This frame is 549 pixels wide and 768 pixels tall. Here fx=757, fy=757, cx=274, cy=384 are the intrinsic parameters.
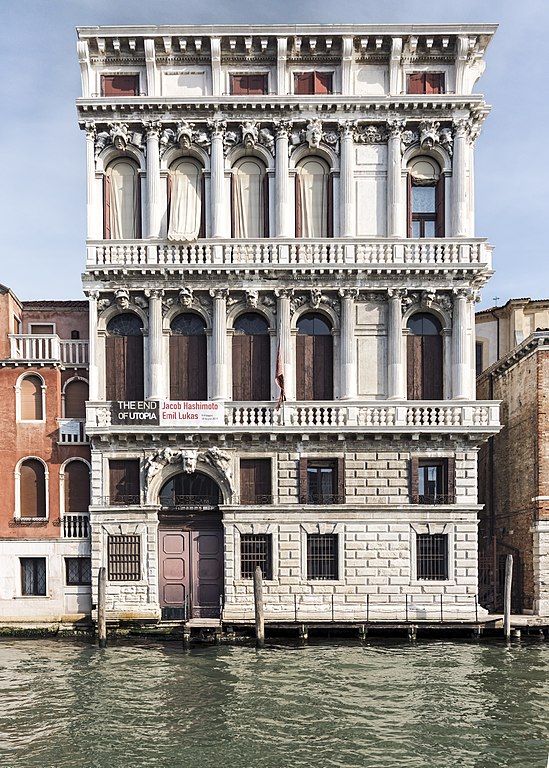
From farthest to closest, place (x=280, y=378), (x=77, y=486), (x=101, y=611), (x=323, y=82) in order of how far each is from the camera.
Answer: (x=323, y=82)
(x=77, y=486)
(x=280, y=378)
(x=101, y=611)

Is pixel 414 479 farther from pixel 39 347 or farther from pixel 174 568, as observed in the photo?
pixel 39 347

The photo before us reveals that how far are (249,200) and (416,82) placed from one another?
615cm

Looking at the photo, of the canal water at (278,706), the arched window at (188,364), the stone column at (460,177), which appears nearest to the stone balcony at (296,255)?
the stone column at (460,177)

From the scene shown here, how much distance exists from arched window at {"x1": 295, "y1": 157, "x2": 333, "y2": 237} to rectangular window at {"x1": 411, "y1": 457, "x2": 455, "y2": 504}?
737 cm

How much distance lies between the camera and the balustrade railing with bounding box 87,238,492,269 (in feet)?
71.9

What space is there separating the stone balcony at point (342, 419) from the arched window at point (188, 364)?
116cm

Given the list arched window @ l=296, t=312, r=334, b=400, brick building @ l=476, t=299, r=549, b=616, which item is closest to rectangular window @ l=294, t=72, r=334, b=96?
arched window @ l=296, t=312, r=334, b=400

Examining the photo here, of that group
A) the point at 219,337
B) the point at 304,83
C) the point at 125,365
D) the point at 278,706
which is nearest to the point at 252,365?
the point at 219,337

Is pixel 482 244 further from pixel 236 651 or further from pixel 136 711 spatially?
pixel 136 711

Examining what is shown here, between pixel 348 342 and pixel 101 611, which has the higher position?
pixel 348 342

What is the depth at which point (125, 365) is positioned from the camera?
73.6 feet

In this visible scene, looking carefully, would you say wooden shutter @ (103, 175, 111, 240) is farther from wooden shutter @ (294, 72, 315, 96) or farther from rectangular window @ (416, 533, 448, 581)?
rectangular window @ (416, 533, 448, 581)

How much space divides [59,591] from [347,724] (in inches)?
441

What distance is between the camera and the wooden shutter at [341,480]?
853 inches
